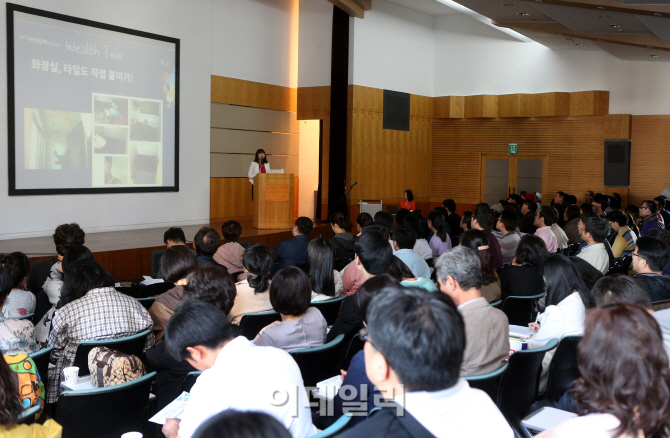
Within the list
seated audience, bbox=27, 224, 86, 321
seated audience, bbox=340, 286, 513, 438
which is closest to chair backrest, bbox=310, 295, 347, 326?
seated audience, bbox=27, 224, 86, 321

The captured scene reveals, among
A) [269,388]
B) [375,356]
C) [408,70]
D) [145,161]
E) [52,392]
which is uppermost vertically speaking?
[408,70]

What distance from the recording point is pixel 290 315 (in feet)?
10.0

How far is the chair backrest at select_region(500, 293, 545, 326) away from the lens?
4.35m

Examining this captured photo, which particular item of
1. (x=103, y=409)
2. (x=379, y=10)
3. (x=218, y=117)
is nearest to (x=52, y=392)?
(x=103, y=409)

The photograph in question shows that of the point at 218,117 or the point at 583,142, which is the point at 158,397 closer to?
the point at 218,117

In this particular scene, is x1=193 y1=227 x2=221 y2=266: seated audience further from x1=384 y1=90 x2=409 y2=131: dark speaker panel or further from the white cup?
x1=384 y1=90 x2=409 y2=131: dark speaker panel

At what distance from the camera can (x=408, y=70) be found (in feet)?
44.4

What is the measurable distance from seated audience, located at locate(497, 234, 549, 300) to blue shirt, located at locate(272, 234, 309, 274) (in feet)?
6.46

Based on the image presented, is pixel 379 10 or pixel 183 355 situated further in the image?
pixel 379 10

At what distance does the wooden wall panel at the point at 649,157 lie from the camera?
1238 centimetres

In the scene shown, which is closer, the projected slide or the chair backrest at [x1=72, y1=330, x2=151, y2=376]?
the chair backrest at [x1=72, y1=330, x2=151, y2=376]

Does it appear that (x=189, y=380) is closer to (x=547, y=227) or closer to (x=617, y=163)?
(x=547, y=227)

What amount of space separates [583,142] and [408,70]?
13.8 ft

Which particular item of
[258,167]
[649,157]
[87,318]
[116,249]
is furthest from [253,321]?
[649,157]
